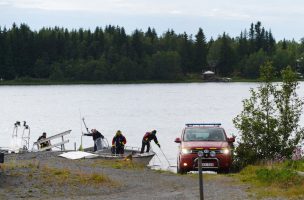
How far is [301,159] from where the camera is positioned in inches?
848

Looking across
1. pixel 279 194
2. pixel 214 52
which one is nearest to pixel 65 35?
pixel 214 52

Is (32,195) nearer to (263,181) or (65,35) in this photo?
(263,181)

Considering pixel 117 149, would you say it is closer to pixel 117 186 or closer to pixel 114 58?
pixel 117 186

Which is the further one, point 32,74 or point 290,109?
point 32,74

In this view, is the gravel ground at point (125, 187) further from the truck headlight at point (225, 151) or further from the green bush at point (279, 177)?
the truck headlight at point (225, 151)

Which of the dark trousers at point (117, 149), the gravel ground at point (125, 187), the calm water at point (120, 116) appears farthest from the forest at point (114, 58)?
the gravel ground at point (125, 187)

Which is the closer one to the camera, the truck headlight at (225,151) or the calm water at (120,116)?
the truck headlight at (225,151)

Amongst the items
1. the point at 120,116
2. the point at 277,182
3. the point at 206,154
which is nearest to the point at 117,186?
the point at 206,154

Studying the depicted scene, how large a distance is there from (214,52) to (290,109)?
16888 cm

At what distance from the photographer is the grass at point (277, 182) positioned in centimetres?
1627

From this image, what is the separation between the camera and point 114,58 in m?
181

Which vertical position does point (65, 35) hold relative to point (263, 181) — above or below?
above

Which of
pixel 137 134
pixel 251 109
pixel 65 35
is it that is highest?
pixel 65 35

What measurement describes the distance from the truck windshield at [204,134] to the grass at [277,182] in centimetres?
330
